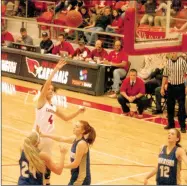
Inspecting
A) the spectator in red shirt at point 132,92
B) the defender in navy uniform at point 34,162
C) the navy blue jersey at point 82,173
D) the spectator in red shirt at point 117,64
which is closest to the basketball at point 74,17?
the spectator in red shirt at point 117,64

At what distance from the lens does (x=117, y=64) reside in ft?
53.0

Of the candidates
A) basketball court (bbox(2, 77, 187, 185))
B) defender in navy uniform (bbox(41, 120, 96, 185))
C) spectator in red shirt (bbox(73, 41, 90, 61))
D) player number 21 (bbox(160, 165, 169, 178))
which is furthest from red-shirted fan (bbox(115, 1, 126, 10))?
player number 21 (bbox(160, 165, 169, 178))

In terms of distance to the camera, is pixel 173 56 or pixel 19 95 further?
pixel 19 95

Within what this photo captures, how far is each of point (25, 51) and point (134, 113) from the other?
502 centimetres

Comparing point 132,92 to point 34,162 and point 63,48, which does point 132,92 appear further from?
point 34,162

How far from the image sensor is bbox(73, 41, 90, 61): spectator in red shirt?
16906 mm

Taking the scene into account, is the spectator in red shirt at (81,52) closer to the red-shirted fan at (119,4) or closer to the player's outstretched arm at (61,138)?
the red-shirted fan at (119,4)

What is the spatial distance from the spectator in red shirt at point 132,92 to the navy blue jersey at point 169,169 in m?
6.39

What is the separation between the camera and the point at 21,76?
18312 millimetres

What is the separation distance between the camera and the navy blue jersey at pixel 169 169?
7.82 m

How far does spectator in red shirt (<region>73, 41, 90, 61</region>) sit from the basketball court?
1.06 metres

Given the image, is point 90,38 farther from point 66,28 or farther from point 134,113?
point 134,113

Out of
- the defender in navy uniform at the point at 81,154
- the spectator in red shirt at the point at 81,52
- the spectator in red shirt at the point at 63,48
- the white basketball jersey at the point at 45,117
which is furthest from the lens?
the spectator in red shirt at the point at 63,48

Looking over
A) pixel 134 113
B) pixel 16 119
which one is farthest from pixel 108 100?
pixel 16 119
